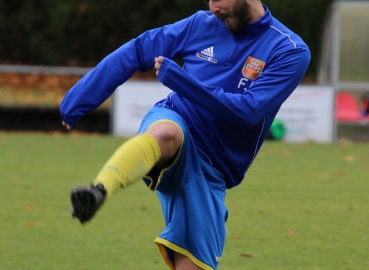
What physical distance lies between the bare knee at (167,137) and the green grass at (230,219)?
2.47 meters

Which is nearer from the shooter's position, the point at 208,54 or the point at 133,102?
the point at 208,54

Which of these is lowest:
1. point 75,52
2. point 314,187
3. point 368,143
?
point 75,52

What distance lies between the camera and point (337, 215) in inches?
328

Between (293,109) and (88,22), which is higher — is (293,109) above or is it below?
above

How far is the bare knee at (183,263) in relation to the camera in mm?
4355

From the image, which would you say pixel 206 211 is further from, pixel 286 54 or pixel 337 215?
pixel 337 215

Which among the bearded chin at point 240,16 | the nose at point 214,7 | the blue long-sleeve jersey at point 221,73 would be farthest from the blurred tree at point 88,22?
the nose at point 214,7

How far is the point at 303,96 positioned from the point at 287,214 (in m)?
7.70

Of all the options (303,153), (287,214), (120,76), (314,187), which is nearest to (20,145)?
(303,153)

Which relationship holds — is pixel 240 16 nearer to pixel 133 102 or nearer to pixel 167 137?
pixel 167 137

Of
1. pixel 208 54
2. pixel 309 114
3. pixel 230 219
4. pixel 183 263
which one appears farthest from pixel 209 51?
pixel 309 114

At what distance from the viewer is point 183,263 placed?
14.4ft

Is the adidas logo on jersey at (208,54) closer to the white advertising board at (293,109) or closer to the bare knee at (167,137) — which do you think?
the bare knee at (167,137)

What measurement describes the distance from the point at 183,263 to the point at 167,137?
95 centimetres
